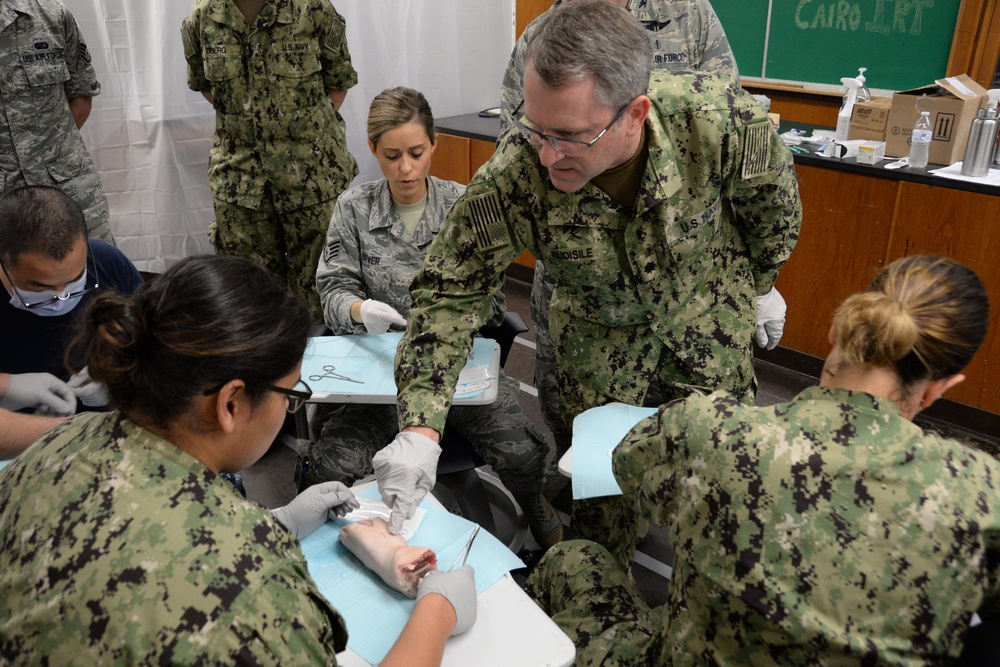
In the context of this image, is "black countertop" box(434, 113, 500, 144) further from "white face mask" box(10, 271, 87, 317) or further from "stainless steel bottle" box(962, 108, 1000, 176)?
"white face mask" box(10, 271, 87, 317)

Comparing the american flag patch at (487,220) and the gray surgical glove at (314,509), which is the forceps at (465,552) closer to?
the gray surgical glove at (314,509)

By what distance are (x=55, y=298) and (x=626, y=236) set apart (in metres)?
1.30

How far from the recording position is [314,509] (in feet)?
4.50

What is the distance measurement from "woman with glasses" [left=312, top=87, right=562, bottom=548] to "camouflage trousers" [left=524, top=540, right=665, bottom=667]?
0.64 m

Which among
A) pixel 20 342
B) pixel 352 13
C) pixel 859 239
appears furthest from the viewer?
pixel 352 13

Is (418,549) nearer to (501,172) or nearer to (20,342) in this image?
(501,172)

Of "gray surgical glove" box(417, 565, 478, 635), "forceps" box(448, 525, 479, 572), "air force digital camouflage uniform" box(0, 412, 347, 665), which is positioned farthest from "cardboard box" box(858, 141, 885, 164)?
"air force digital camouflage uniform" box(0, 412, 347, 665)

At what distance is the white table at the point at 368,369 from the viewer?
1.91m

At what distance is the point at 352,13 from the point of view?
→ 4.15 m

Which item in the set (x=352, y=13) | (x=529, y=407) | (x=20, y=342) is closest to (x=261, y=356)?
(x=20, y=342)

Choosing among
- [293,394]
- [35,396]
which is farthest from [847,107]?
[35,396]

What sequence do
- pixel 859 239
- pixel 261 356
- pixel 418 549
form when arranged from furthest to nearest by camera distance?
pixel 859 239
pixel 418 549
pixel 261 356

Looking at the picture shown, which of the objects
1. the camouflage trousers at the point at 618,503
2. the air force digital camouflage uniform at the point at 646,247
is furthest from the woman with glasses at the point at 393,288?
the air force digital camouflage uniform at the point at 646,247

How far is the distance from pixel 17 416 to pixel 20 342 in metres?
0.36
